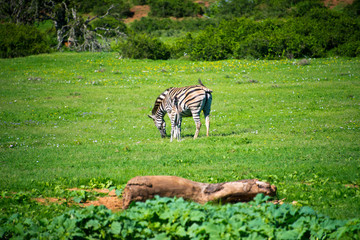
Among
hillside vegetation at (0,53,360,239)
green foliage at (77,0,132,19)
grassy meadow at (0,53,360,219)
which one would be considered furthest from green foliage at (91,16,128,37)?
hillside vegetation at (0,53,360,239)

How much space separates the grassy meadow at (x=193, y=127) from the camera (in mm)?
9656

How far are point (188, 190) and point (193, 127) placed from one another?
11143 mm

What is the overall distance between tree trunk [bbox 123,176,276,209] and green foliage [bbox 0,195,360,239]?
101 centimetres

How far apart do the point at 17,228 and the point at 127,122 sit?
44.5 feet

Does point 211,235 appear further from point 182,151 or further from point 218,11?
point 218,11

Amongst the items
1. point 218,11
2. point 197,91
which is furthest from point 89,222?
point 218,11

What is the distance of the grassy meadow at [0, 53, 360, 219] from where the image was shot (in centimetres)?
966

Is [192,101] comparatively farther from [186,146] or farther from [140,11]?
[140,11]

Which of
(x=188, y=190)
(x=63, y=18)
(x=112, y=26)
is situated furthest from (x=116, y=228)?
(x=112, y=26)

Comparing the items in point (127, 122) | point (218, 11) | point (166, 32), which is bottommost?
point (127, 122)

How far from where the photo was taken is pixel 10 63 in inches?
1436

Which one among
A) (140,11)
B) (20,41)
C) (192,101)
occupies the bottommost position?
(192,101)

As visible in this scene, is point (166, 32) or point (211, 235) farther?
point (166, 32)

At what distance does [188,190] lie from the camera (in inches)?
300
